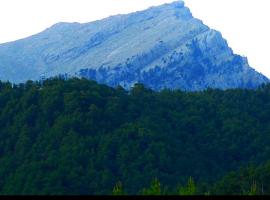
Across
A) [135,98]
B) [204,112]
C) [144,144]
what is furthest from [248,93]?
[144,144]

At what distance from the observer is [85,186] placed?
66.4 meters

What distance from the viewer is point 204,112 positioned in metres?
87.6

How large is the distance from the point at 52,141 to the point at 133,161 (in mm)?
8799

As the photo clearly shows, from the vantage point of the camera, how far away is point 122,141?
75.4m

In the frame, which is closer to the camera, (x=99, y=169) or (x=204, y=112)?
(x=99, y=169)

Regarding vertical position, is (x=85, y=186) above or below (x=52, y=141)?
below

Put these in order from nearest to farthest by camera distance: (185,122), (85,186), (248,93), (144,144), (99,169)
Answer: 1. (85,186)
2. (99,169)
3. (144,144)
4. (185,122)
5. (248,93)

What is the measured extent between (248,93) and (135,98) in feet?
64.8

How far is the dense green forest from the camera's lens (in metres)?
66.2

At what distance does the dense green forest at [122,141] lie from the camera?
66.2 meters
